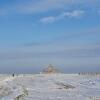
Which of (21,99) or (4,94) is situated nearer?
(21,99)

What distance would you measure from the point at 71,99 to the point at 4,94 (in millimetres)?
7656

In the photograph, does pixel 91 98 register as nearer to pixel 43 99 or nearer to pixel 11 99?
pixel 43 99

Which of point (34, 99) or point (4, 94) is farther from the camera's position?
point (4, 94)

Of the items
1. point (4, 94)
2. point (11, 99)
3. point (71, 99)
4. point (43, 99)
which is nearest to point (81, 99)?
point (71, 99)

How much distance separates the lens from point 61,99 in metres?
33.8

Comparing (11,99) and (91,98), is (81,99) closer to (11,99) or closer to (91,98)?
(91,98)

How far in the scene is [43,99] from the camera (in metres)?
33.8

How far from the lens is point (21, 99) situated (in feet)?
111

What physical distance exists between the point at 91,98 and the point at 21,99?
5.79 meters

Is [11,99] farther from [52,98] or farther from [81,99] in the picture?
[81,99]

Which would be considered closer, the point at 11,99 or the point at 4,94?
the point at 11,99

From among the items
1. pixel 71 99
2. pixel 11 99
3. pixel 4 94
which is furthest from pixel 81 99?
pixel 4 94

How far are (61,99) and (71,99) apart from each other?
0.80 metres

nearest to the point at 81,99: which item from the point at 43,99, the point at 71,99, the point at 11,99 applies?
the point at 71,99
